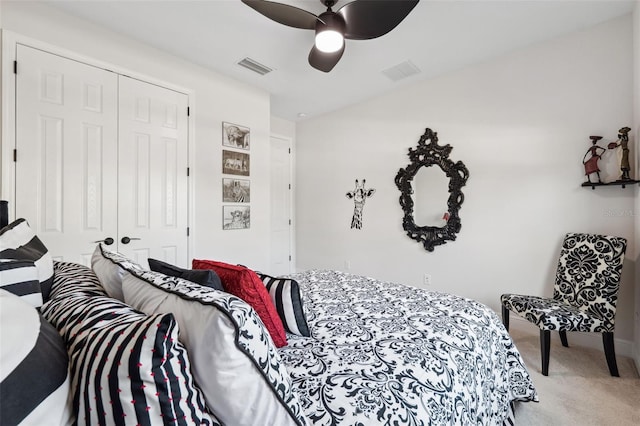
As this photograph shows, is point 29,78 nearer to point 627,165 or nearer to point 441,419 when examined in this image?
point 441,419

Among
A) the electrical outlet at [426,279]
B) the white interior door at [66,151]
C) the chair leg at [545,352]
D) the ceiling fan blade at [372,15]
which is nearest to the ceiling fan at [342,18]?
the ceiling fan blade at [372,15]

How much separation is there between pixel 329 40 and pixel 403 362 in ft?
6.87

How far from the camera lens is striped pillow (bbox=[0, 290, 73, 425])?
451mm

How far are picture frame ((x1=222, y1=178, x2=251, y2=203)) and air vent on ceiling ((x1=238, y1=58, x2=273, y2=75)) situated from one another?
1.29 m

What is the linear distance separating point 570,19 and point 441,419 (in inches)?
130

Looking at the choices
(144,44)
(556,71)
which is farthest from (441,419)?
(144,44)

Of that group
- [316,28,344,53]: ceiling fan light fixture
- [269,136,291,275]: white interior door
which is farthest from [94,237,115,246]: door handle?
[269,136,291,275]: white interior door

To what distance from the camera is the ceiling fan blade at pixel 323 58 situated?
2.33 metres

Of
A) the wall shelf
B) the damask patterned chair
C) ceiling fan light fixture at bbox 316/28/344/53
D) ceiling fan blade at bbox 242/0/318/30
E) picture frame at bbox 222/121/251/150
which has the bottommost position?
the damask patterned chair

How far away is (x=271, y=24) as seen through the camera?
2492 mm

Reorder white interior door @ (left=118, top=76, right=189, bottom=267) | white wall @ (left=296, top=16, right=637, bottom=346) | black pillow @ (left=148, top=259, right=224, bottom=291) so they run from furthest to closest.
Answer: white interior door @ (left=118, top=76, right=189, bottom=267), white wall @ (left=296, top=16, right=637, bottom=346), black pillow @ (left=148, top=259, right=224, bottom=291)

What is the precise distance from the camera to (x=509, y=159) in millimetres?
2975

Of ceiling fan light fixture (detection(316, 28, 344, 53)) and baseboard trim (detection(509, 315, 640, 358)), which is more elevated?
ceiling fan light fixture (detection(316, 28, 344, 53))

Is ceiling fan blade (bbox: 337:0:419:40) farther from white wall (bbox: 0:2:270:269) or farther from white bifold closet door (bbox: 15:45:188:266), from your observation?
white bifold closet door (bbox: 15:45:188:266)
